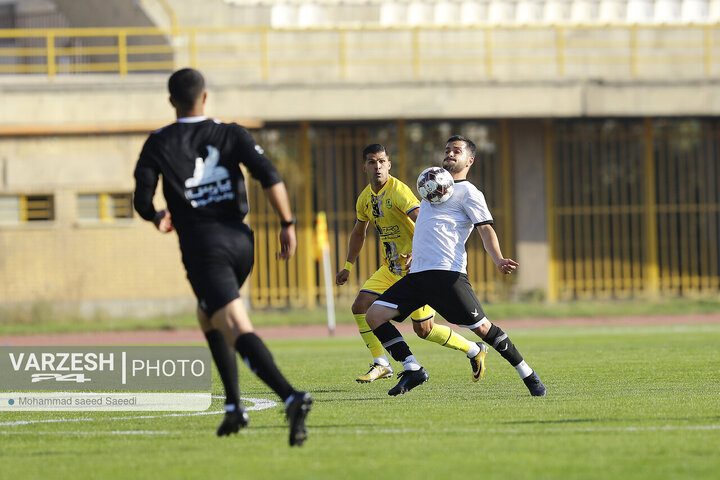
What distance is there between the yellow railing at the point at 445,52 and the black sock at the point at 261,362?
1963 centimetres

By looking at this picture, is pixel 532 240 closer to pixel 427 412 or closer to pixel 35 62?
A: pixel 35 62

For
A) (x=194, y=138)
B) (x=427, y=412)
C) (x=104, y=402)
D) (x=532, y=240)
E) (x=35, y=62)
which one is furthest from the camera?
(x=35, y=62)

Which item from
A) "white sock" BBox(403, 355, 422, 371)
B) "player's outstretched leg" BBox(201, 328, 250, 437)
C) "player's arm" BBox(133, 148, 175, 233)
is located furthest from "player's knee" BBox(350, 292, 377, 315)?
"player's arm" BBox(133, 148, 175, 233)

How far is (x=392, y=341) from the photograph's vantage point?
9664 millimetres

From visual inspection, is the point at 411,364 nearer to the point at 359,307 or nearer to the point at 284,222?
the point at 359,307

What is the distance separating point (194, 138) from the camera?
652cm

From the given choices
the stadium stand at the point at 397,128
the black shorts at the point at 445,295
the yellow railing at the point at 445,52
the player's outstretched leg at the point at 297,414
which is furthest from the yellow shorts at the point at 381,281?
the yellow railing at the point at 445,52

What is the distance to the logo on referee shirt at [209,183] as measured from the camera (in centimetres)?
643

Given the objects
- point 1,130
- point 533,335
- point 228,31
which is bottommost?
point 533,335

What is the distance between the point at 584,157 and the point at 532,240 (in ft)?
7.00

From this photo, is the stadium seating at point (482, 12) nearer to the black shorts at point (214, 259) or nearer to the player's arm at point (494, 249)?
the player's arm at point (494, 249)

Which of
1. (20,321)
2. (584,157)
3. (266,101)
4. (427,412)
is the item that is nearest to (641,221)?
(584,157)

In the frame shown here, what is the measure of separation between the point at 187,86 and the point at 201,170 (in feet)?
1.50

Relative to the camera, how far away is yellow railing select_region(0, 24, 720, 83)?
26000 millimetres
